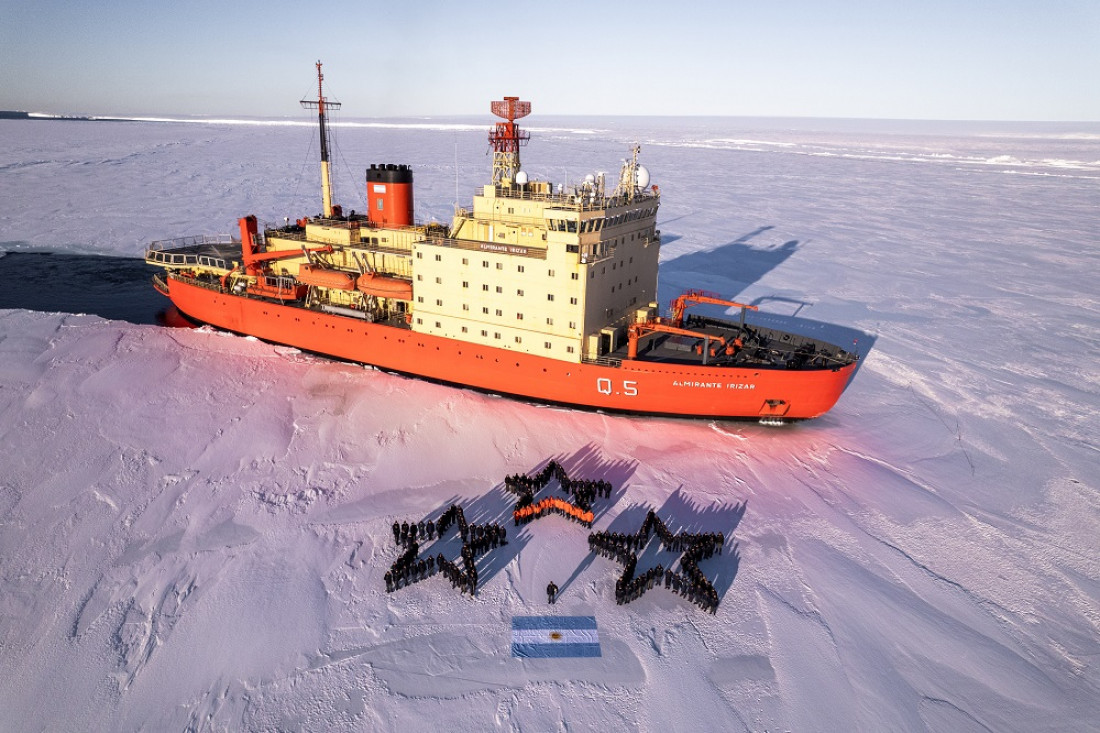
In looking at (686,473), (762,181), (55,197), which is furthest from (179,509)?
(762,181)

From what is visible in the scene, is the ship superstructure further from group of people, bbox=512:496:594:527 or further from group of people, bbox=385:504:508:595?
group of people, bbox=385:504:508:595

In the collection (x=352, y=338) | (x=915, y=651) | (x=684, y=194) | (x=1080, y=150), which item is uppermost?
(x=1080, y=150)

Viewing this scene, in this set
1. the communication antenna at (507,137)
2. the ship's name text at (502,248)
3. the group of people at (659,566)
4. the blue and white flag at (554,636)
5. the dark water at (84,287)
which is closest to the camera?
the blue and white flag at (554,636)

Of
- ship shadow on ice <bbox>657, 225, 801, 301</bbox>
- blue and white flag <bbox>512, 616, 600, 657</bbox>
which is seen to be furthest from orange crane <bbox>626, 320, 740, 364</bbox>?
blue and white flag <bbox>512, 616, 600, 657</bbox>

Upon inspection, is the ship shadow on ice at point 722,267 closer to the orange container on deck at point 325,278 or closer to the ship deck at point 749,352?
the ship deck at point 749,352

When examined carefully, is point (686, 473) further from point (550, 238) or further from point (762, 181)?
point (762, 181)

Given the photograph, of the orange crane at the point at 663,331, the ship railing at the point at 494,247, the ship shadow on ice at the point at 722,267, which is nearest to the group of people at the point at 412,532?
the orange crane at the point at 663,331
